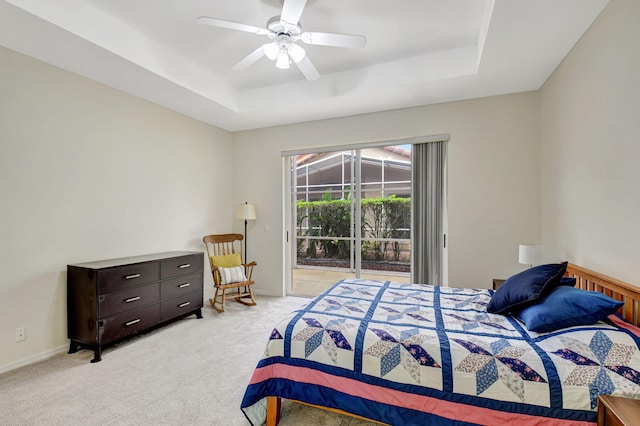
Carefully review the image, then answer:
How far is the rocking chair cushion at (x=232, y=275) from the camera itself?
3.96m

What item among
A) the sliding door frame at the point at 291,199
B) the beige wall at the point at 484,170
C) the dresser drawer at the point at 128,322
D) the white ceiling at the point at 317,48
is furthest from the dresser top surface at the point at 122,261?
the beige wall at the point at 484,170

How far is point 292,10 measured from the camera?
79.0 inches

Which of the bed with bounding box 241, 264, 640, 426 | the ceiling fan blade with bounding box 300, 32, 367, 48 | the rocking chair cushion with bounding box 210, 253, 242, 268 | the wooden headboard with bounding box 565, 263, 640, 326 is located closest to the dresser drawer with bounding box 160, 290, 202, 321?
the rocking chair cushion with bounding box 210, 253, 242, 268

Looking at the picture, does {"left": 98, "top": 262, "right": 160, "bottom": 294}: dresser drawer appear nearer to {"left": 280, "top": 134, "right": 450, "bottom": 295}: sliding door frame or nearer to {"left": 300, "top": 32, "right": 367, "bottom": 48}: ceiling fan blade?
{"left": 280, "top": 134, "right": 450, "bottom": 295}: sliding door frame

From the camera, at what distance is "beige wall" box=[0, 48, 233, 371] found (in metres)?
2.52

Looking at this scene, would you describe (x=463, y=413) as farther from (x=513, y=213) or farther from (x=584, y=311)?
(x=513, y=213)

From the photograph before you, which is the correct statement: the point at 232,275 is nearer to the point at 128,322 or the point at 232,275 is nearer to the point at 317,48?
the point at 128,322

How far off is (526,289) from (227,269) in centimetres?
336

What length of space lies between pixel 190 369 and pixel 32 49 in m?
3.02

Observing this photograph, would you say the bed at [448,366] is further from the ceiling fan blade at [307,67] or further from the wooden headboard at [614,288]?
the ceiling fan blade at [307,67]

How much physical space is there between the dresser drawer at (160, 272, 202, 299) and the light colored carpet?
0.43 metres

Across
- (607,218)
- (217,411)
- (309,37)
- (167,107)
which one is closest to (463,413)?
(217,411)

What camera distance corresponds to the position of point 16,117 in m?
2.54

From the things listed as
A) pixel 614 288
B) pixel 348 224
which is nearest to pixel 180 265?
pixel 348 224
